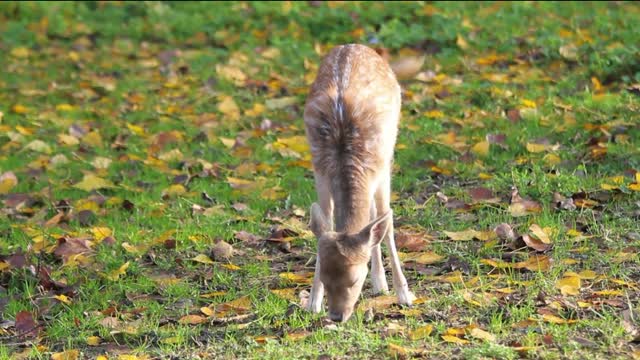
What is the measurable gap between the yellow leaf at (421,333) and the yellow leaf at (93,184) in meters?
3.55

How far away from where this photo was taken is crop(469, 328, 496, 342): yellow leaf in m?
5.49

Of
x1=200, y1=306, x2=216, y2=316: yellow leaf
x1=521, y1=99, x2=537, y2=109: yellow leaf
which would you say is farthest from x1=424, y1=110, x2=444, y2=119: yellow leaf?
x1=200, y1=306, x2=216, y2=316: yellow leaf

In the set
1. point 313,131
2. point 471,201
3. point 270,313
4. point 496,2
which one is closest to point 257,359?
point 270,313

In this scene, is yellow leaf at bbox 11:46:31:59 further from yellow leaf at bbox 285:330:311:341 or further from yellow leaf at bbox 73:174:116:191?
yellow leaf at bbox 285:330:311:341

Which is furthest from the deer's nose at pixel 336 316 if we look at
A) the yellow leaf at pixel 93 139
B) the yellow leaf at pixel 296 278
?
the yellow leaf at pixel 93 139

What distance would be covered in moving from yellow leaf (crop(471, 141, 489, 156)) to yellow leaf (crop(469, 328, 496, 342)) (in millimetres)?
3033

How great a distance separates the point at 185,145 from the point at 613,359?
507 centimetres

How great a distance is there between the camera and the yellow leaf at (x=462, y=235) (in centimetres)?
691

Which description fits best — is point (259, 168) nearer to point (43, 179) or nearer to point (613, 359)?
point (43, 179)

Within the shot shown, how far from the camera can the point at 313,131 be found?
642cm

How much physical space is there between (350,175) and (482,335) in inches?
43.5

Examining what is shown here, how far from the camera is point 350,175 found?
19.9ft

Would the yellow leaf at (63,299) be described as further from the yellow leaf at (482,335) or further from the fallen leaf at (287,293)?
the yellow leaf at (482,335)

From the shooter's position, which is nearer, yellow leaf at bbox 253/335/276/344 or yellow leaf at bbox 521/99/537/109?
yellow leaf at bbox 253/335/276/344
